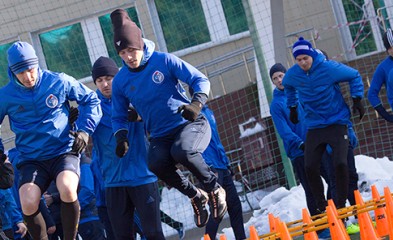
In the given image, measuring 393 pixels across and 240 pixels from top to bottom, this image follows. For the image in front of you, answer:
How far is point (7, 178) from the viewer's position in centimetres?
885

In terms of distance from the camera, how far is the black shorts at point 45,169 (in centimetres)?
848

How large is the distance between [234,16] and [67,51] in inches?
139

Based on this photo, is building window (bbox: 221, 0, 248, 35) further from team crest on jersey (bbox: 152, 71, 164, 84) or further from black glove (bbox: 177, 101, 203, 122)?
black glove (bbox: 177, 101, 203, 122)

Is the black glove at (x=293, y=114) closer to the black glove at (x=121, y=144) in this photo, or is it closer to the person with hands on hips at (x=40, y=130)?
the black glove at (x=121, y=144)

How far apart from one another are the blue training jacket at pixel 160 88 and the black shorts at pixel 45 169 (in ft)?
2.40

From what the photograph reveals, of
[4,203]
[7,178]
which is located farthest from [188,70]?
[4,203]

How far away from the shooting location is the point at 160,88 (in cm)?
862

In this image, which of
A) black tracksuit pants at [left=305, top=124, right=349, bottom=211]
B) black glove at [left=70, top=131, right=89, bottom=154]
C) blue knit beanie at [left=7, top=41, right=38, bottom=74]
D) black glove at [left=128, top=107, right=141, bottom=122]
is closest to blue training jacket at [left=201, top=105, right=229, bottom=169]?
black tracksuit pants at [left=305, top=124, right=349, bottom=211]

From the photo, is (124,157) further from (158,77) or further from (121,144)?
(158,77)

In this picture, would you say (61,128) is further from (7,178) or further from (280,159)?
(280,159)

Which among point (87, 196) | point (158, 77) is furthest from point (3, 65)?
point (158, 77)

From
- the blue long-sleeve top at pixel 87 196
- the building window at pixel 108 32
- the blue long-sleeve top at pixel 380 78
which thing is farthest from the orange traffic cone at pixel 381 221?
the building window at pixel 108 32

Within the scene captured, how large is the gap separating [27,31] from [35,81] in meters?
11.8

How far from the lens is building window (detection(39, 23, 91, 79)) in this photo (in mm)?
19844
